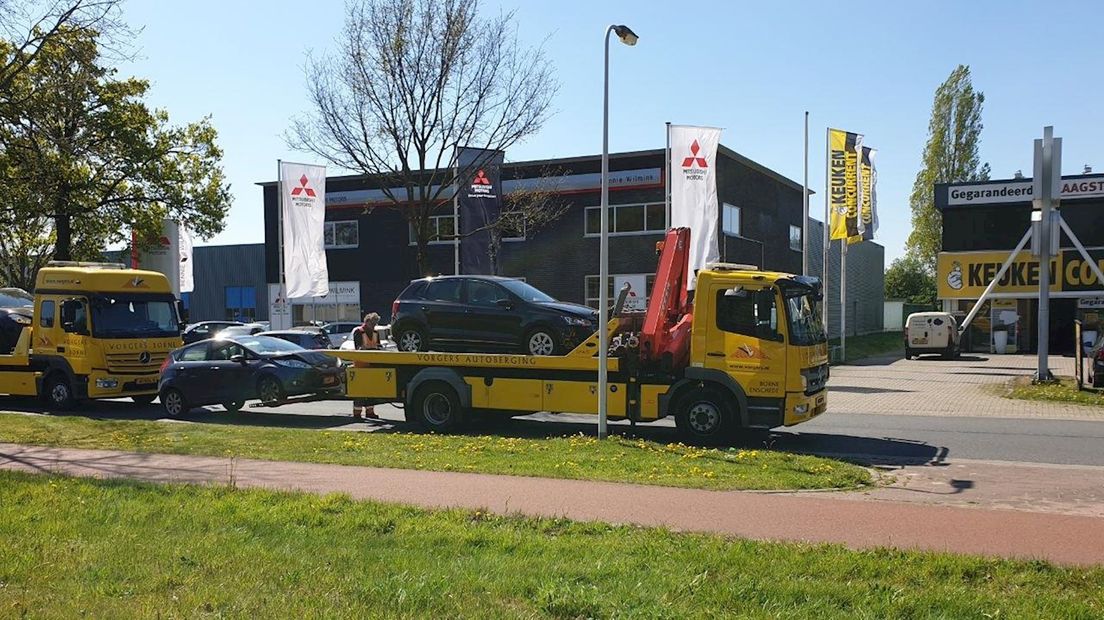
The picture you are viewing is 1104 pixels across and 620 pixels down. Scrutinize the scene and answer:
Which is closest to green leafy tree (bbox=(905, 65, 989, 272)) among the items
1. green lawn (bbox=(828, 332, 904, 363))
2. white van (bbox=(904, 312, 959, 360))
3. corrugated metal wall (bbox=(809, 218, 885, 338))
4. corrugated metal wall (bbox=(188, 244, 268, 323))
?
corrugated metal wall (bbox=(809, 218, 885, 338))

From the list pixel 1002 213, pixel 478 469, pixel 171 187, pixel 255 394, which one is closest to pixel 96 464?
pixel 478 469

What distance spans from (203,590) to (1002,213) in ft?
130

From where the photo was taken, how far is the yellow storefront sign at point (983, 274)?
3700 cm

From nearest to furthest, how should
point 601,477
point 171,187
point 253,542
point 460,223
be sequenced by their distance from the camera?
point 253,542, point 601,477, point 171,187, point 460,223

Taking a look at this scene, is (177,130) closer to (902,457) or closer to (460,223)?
(460,223)

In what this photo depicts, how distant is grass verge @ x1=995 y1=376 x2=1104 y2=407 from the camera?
18594 mm

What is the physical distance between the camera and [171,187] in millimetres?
33375

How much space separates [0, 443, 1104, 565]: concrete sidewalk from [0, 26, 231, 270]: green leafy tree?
10915mm

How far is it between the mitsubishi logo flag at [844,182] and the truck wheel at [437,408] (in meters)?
21.1

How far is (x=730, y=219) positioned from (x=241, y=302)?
3156 cm

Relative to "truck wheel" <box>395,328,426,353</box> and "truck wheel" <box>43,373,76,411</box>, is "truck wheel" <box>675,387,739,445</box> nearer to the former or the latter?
"truck wheel" <box>395,328,426,353</box>

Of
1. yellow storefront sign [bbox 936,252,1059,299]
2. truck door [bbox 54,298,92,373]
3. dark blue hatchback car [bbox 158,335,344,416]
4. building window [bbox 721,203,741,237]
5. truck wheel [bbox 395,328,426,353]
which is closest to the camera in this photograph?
truck wheel [bbox 395,328,426,353]

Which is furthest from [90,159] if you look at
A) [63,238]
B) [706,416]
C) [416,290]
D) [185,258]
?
[706,416]

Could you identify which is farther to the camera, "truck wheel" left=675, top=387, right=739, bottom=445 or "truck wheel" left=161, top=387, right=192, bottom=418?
"truck wheel" left=161, top=387, right=192, bottom=418
